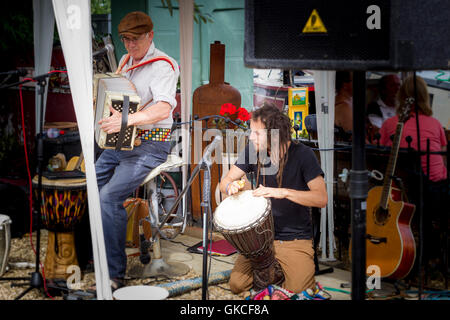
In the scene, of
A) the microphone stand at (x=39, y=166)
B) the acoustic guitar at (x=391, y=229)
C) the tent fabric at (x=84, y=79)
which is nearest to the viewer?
the tent fabric at (x=84, y=79)

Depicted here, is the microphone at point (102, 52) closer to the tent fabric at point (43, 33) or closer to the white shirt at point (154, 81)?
the white shirt at point (154, 81)

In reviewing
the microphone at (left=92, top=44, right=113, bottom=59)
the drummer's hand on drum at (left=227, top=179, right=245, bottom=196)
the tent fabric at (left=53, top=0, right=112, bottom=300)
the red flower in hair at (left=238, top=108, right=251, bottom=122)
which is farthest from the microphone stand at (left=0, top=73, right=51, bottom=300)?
the red flower in hair at (left=238, top=108, right=251, bottom=122)

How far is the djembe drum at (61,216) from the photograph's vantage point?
3.63 m

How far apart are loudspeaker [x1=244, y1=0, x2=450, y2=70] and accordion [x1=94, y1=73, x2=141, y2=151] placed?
141cm

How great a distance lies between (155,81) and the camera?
12.2 ft

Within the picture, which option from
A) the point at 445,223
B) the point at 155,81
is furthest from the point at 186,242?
the point at 445,223

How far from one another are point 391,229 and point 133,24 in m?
2.48

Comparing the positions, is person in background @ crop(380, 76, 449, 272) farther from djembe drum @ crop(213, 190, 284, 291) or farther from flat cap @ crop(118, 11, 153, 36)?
flat cap @ crop(118, 11, 153, 36)

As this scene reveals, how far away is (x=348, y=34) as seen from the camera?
2.24 meters

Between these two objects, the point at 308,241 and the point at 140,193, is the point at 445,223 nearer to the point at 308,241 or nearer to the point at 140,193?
the point at 308,241

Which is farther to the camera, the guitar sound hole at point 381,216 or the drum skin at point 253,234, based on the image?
the guitar sound hole at point 381,216

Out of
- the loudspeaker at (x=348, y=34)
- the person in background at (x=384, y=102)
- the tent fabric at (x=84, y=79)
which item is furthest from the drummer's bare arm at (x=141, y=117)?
the person in background at (x=384, y=102)

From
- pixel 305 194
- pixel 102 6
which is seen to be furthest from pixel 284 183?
pixel 102 6
